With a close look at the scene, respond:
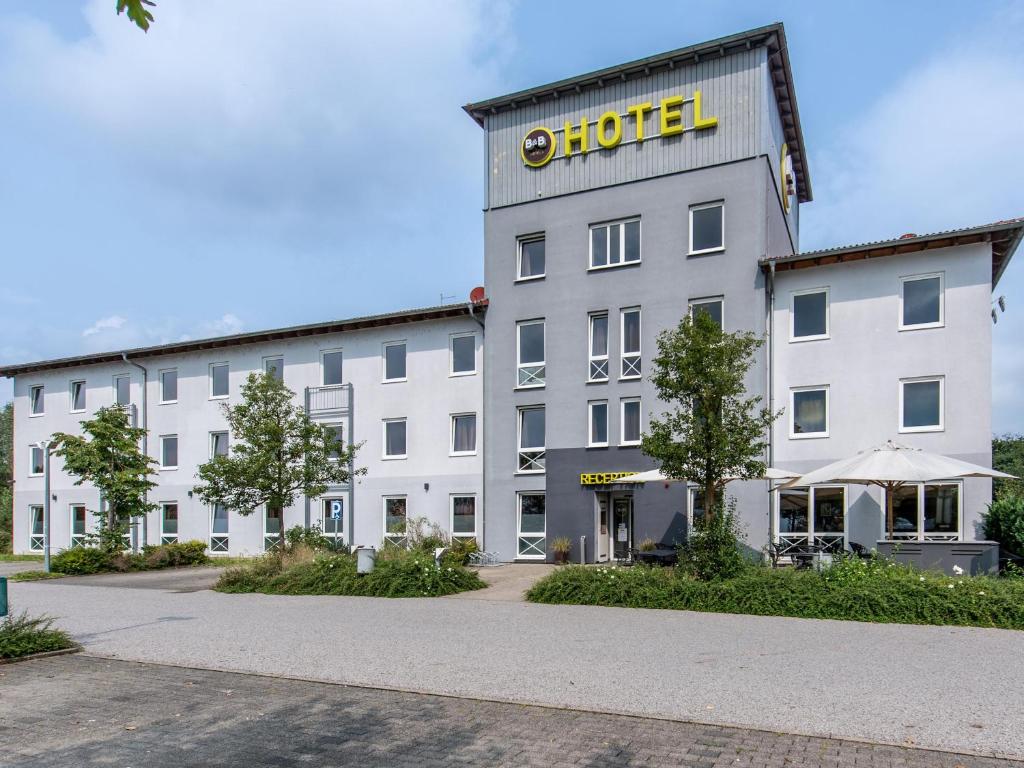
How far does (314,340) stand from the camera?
29750mm

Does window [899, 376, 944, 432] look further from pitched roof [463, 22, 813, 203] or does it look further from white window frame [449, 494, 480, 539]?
white window frame [449, 494, 480, 539]

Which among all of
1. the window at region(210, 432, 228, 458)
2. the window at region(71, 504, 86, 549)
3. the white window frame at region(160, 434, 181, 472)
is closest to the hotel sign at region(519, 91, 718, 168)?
the window at region(210, 432, 228, 458)

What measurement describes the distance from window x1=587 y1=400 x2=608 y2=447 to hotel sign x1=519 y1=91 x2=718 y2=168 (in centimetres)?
743

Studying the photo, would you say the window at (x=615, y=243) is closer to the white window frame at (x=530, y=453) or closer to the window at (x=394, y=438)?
the white window frame at (x=530, y=453)

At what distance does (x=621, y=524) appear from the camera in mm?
24406

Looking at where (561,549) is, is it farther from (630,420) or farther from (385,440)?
(385,440)

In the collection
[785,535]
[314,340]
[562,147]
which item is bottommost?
[785,535]

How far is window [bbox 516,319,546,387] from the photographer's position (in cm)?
2550

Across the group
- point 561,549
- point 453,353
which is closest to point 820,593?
point 561,549

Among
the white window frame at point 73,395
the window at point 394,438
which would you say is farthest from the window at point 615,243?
the white window frame at point 73,395

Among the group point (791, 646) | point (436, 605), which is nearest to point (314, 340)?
point (436, 605)

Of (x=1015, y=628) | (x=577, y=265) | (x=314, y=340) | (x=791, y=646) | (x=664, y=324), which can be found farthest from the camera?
(x=314, y=340)

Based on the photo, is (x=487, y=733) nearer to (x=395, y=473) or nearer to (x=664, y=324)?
(x=664, y=324)

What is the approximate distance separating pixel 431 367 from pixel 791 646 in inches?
734
